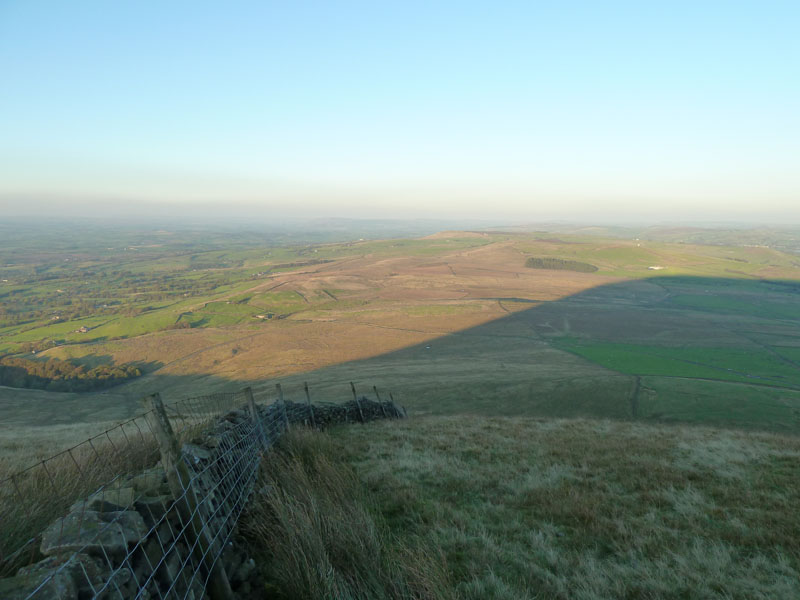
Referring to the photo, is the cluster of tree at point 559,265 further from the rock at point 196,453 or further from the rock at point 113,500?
the rock at point 113,500

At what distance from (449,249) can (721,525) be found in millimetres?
163786

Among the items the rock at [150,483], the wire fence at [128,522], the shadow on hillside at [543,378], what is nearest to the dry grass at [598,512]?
the wire fence at [128,522]

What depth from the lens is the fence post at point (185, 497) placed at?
3582mm

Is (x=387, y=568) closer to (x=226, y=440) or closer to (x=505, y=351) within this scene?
(x=226, y=440)

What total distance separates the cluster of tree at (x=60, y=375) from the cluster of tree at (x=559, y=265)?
10880cm

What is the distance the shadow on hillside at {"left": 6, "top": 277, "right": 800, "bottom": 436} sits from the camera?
1089 inches

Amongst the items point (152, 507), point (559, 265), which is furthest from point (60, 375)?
point (559, 265)

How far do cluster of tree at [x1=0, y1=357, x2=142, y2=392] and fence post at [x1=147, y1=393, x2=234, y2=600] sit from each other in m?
53.8

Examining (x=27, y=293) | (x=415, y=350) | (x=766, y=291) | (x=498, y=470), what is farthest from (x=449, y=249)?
(x=498, y=470)

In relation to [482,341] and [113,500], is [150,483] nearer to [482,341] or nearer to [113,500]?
[113,500]

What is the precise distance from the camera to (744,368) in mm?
41250

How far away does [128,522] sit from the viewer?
10.6 ft

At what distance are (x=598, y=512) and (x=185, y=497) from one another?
5947mm

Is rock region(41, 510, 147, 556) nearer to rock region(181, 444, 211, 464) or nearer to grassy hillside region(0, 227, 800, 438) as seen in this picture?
rock region(181, 444, 211, 464)
